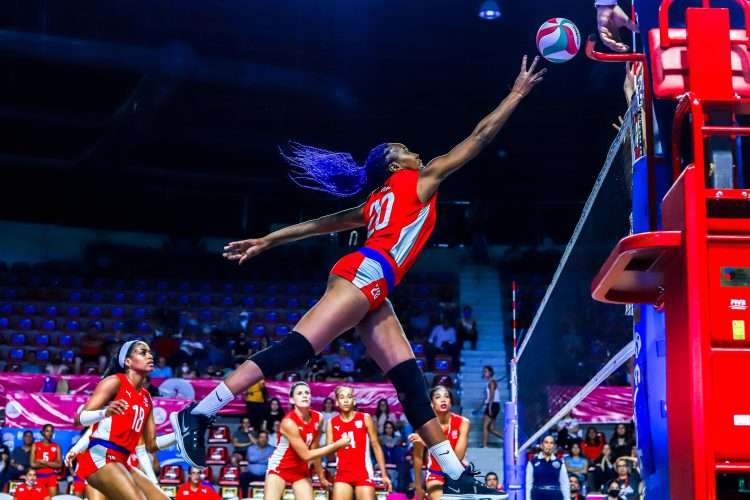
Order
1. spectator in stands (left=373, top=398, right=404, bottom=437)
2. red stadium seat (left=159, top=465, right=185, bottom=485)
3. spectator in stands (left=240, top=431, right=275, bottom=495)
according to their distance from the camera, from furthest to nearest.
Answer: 1. spectator in stands (left=373, top=398, right=404, bottom=437)
2. red stadium seat (left=159, top=465, right=185, bottom=485)
3. spectator in stands (left=240, top=431, right=275, bottom=495)

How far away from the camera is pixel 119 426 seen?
8469 mm

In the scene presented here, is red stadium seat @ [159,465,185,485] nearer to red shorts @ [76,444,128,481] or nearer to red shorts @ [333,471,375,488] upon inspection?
red shorts @ [333,471,375,488]

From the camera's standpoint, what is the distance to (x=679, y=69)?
16.3 ft

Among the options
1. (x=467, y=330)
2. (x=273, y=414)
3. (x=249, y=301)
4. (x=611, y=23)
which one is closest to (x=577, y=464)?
(x=273, y=414)

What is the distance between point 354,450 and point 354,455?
0.08 meters

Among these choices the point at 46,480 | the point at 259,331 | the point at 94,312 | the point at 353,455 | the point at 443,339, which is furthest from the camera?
the point at 94,312

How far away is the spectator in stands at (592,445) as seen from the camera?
17.8m

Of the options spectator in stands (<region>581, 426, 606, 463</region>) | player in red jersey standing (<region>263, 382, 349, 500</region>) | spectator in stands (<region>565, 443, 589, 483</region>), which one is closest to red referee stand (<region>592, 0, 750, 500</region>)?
player in red jersey standing (<region>263, 382, 349, 500</region>)

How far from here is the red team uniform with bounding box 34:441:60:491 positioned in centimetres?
1642

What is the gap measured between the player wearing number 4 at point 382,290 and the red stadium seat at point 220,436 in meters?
12.4

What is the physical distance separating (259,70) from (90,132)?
21.4 ft

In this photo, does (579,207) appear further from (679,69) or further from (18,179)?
(679,69)

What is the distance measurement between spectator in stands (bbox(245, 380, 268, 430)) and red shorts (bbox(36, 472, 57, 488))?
139 inches

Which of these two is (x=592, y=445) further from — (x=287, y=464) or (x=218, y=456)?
(x=287, y=464)
